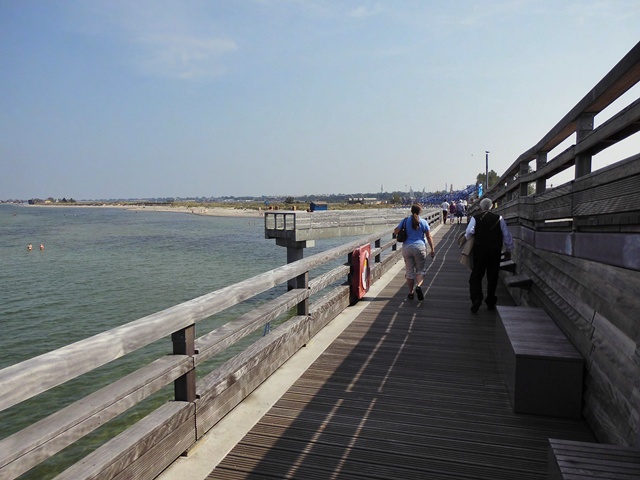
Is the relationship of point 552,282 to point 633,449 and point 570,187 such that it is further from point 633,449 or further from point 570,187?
point 633,449

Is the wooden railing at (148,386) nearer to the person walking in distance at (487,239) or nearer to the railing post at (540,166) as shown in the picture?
the person walking in distance at (487,239)

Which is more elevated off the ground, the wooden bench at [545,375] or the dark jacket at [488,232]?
the dark jacket at [488,232]

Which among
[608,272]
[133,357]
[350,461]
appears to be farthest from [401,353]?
[133,357]

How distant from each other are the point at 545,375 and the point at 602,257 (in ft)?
3.59

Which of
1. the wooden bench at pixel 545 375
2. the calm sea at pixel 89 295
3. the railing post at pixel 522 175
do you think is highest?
the railing post at pixel 522 175

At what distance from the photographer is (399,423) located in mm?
3686

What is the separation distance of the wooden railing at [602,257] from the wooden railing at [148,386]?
2423 millimetres

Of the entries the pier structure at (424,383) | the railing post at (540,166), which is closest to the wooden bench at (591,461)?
the pier structure at (424,383)

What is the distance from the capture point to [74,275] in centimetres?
2470

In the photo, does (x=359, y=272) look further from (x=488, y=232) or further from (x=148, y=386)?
(x=148, y=386)

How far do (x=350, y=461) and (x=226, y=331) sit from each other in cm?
124

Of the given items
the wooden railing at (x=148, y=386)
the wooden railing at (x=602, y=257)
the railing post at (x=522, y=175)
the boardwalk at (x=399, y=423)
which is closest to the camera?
the wooden railing at (x=148, y=386)

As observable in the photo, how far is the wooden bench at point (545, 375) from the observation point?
357 cm

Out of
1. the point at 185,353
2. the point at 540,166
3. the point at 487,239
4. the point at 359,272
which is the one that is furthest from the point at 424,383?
the point at 359,272
